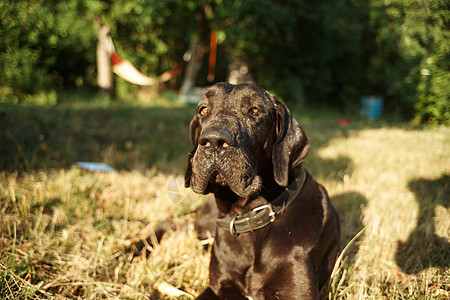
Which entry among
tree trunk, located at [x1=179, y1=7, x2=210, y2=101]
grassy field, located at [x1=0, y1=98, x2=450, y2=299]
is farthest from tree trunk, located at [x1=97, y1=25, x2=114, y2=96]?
grassy field, located at [x1=0, y1=98, x2=450, y2=299]

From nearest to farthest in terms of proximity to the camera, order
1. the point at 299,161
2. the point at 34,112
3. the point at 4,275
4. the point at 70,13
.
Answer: the point at 4,275, the point at 299,161, the point at 34,112, the point at 70,13

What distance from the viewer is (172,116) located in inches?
291

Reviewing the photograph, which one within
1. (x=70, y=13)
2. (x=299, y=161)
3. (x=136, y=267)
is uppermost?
(x=70, y=13)

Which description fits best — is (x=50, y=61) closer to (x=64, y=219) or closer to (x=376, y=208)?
(x=64, y=219)

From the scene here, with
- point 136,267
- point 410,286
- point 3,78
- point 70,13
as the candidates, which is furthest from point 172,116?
point 410,286

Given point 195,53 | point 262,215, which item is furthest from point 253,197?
point 195,53

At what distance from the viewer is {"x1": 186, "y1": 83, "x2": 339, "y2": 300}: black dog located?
1896 mm

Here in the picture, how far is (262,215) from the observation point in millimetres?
2105

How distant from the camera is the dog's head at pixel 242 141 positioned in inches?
71.9

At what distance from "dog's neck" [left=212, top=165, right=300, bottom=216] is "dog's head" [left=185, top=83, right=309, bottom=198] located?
6 centimetres

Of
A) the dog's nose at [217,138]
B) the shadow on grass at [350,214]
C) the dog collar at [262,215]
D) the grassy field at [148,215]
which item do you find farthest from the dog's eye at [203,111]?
the shadow on grass at [350,214]

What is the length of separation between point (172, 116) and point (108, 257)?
5.08 meters

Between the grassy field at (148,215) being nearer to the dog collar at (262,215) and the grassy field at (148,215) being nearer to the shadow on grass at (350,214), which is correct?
the shadow on grass at (350,214)

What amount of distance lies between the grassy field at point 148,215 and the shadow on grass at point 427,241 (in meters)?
0.01
